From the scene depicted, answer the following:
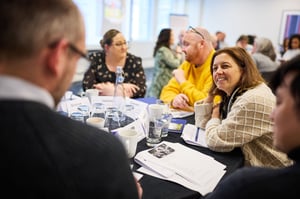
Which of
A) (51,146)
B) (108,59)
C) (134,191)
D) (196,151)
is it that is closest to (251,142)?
(196,151)

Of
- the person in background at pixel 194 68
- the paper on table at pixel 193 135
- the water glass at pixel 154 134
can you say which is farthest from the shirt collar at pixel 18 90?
the person in background at pixel 194 68

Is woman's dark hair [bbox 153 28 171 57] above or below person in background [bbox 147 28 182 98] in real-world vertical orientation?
above

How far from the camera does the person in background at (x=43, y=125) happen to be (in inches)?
18.2

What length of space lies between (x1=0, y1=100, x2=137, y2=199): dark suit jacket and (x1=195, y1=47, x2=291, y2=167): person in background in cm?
93

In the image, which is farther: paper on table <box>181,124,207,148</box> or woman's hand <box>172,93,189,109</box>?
woman's hand <box>172,93,189,109</box>

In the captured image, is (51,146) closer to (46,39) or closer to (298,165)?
(46,39)

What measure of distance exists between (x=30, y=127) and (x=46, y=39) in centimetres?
16

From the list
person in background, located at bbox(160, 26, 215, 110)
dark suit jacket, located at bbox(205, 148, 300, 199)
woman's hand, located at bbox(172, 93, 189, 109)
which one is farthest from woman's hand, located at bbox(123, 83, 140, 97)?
dark suit jacket, located at bbox(205, 148, 300, 199)

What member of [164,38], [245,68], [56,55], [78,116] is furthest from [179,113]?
[164,38]

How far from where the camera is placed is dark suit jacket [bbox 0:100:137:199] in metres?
0.46

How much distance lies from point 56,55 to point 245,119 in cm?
106

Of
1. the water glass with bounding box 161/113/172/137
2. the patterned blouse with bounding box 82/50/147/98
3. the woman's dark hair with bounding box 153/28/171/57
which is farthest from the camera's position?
the woman's dark hair with bounding box 153/28/171/57

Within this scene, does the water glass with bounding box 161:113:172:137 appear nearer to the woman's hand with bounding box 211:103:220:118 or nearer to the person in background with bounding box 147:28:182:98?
the woman's hand with bounding box 211:103:220:118

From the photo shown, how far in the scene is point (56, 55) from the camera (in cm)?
53
